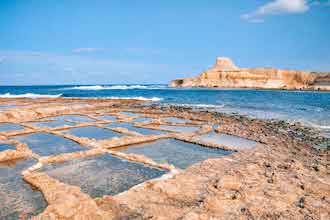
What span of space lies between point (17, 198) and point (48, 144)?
470cm

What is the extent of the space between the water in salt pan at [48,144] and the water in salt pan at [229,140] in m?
5.13

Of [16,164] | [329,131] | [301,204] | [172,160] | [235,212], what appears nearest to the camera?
[235,212]

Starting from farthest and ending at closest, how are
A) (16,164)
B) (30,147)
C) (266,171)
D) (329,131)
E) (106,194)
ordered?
(329,131), (30,147), (16,164), (266,171), (106,194)

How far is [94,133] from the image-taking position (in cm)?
1170

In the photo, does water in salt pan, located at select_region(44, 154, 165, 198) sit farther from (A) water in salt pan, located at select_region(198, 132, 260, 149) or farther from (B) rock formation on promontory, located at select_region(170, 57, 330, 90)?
(B) rock formation on promontory, located at select_region(170, 57, 330, 90)

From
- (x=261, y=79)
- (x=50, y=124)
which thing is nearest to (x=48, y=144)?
(x=50, y=124)

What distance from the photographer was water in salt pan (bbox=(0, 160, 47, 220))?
4312 millimetres

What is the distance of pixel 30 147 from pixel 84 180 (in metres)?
4.20

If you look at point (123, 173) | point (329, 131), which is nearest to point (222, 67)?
point (329, 131)

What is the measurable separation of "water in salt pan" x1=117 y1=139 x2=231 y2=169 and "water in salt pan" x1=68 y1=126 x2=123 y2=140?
2.24m

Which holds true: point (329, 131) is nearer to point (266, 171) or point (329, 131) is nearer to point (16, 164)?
point (266, 171)

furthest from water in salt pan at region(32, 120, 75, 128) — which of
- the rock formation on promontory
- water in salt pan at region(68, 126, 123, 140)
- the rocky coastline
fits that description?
the rock formation on promontory

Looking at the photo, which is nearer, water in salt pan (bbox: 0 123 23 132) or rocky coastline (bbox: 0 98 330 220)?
rocky coastline (bbox: 0 98 330 220)

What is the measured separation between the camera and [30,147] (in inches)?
350
